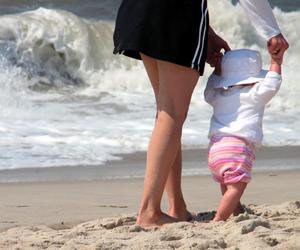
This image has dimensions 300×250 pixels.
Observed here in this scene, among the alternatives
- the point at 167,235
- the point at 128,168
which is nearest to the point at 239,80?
the point at 167,235

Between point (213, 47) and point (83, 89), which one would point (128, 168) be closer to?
point (213, 47)

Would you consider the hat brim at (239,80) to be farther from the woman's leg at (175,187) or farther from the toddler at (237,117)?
the woman's leg at (175,187)

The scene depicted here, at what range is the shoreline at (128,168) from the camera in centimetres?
633

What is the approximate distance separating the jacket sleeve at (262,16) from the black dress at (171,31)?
0.21 metres

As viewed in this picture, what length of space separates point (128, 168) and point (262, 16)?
2.77m

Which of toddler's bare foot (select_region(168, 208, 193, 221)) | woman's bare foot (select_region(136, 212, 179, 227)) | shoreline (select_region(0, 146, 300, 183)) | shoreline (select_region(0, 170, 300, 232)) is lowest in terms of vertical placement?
shoreline (select_region(0, 146, 300, 183))

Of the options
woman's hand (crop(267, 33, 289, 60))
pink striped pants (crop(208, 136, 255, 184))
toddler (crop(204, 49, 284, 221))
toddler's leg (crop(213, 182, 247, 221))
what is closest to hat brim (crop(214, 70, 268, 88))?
toddler (crop(204, 49, 284, 221))

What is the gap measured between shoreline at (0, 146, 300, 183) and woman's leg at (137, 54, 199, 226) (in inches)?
85.5

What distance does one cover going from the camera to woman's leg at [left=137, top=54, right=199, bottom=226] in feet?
13.3

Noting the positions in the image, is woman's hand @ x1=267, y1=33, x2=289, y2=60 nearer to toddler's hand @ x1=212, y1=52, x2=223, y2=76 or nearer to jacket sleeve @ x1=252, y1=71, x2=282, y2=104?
jacket sleeve @ x1=252, y1=71, x2=282, y2=104

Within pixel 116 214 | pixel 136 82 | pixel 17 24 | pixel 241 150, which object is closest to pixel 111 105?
pixel 136 82

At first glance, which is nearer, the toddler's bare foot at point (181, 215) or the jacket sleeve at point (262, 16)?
the jacket sleeve at point (262, 16)

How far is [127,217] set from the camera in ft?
14.5

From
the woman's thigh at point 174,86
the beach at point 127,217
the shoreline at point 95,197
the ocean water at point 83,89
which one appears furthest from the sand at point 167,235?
the ocean water at point 83,89
